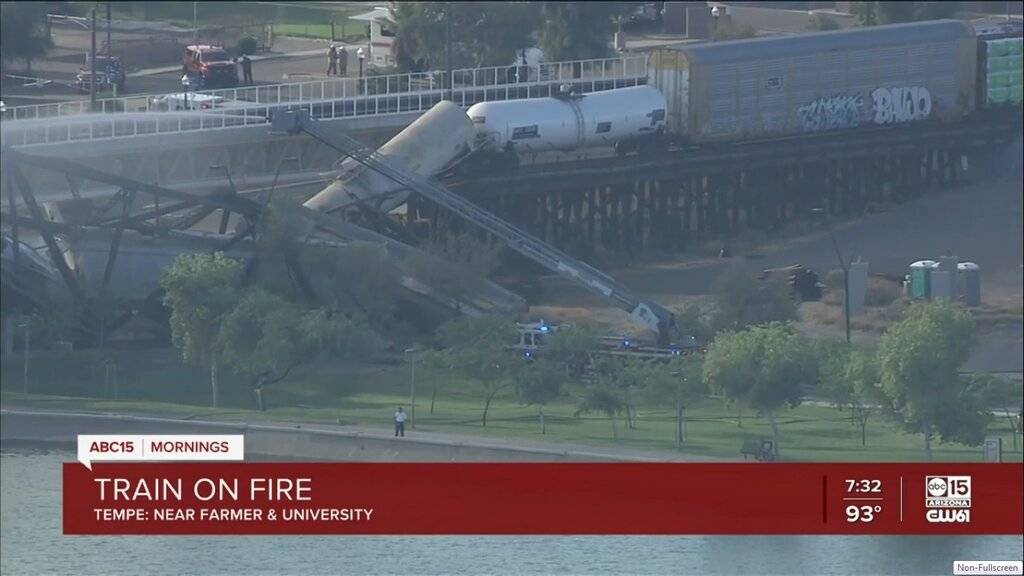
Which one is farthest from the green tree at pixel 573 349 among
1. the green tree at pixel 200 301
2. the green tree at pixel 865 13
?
the green tree at pixel 865 13

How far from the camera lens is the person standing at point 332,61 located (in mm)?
36344

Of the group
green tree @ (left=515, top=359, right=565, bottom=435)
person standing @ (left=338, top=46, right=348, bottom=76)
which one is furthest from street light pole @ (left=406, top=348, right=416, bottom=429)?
person standing @ (left=338, top=46, right=348, bottom=76)

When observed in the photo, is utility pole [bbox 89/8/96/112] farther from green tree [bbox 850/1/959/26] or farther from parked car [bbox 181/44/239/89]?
green tree [bbox 850/1/959/26]

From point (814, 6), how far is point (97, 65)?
2069cm

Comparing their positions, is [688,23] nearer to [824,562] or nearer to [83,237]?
[83,237]

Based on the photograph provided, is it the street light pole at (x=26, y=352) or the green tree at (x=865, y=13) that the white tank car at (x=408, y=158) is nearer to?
the street light pole at (x=26, y=352)

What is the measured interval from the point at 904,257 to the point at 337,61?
814 cm

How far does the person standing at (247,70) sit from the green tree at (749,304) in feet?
21.7

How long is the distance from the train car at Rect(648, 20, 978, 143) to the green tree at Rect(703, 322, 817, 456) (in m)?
13.8

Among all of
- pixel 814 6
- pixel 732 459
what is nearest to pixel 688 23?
pixel 814 6

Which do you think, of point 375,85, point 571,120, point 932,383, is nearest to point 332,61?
point 375,85

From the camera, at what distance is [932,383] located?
25391mm

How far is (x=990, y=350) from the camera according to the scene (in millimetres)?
30500

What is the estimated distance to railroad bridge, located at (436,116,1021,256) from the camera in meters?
37.1
